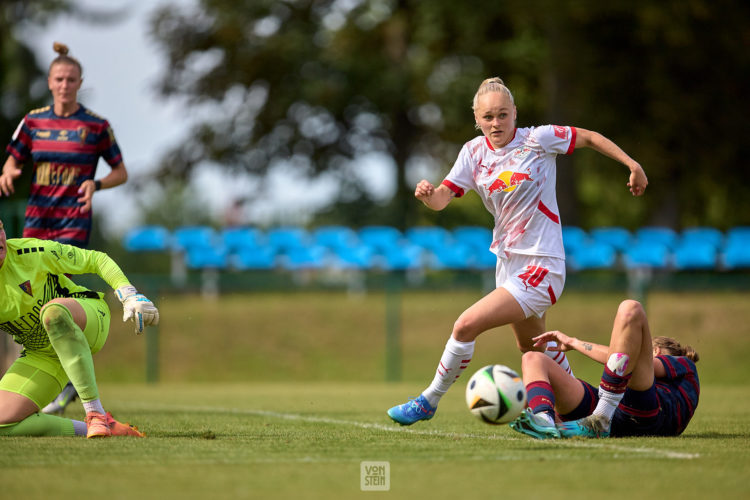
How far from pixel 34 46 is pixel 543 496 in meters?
27.7

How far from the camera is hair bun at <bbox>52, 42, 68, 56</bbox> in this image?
793 cm

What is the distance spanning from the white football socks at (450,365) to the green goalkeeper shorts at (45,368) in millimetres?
2121

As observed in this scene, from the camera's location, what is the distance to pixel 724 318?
61.0 ft

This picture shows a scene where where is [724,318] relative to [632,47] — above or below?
below

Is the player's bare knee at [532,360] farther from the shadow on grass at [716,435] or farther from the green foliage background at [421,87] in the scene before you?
the green foliage background at [421,87]

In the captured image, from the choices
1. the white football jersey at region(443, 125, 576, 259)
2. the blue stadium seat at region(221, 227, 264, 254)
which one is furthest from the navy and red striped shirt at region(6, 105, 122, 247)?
the blue stadium seat at region(221, 227, 264, 254)

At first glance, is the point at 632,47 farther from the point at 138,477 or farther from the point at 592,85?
the point at 138,477

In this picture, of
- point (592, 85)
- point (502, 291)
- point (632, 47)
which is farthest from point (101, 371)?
point (632, 47)

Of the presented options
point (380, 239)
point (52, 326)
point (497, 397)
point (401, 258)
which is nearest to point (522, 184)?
point (497, 397)

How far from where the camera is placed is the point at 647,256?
982 inches

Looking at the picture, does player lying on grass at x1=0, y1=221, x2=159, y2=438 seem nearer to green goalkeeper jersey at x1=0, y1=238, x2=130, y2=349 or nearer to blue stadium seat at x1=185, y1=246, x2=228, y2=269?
green goalkeeper jersey at x1=0, y1=238, x2=130, y2=349

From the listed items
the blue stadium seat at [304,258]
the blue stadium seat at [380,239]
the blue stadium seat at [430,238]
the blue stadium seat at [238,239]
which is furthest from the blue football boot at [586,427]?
the blue stadium seat at [380,239]

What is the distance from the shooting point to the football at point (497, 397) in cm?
555
